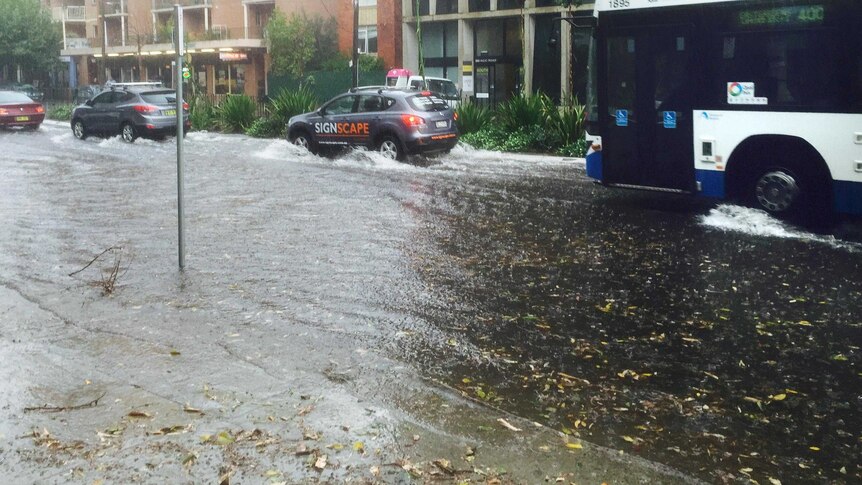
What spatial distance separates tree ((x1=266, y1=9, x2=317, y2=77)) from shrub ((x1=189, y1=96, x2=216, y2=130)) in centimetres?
1289

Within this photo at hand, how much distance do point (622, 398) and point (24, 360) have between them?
12.9ft

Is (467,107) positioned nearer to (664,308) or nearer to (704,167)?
(704,167)

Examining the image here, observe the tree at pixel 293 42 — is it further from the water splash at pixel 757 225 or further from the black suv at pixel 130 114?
the water splash at pixel 757 225

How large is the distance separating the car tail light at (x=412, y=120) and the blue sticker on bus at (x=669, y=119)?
28.0ft

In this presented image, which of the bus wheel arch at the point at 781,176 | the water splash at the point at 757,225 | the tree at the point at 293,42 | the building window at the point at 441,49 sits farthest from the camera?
the tree at the point at 293,42

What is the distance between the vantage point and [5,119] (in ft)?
111

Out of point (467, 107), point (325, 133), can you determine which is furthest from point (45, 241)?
point (467, 107)

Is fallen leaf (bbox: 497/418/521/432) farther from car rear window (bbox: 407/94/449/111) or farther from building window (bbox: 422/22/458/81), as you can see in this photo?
building window (bbox: 422/22/458/81)

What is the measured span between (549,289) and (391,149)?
12.4m

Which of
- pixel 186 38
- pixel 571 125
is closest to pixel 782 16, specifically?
pixel 571 125

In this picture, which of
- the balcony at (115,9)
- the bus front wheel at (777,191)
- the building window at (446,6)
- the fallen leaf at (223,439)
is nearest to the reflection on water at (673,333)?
the bus front wheel at (777,191)

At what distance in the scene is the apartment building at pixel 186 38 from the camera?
54.2 meters

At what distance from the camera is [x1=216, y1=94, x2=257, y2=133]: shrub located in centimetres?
3244

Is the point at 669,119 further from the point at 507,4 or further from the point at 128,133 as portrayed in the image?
the point at 507,4
